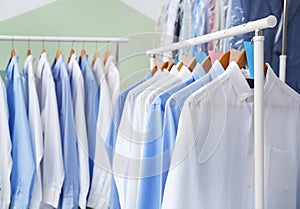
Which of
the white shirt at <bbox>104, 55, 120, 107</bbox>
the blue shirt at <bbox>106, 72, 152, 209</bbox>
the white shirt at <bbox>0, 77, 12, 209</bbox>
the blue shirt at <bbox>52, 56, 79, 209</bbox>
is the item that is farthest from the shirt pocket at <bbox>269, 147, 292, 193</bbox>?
the white shirt at <bbox>0, 77, 12, 209</bbox>

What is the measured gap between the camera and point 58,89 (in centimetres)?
185

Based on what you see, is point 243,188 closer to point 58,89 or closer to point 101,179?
point 101,179

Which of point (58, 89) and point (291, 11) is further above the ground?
point (291, 11)

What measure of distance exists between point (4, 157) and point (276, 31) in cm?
112

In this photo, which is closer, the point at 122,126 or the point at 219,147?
the point at 219,147

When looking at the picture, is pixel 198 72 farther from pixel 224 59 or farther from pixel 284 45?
pixel 284 45

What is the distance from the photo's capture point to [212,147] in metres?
1.01

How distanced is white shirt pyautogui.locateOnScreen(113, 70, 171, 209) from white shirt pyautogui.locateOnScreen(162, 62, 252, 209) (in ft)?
0.87

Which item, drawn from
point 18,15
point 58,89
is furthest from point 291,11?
point 18,15

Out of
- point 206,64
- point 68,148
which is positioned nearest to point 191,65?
point 206,64

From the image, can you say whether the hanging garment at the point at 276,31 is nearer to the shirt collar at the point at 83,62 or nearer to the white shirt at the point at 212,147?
the white shirt at the point at 212,147

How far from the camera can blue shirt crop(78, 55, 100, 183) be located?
1826 mm

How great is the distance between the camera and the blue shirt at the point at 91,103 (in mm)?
1826

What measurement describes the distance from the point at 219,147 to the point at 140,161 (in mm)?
242
